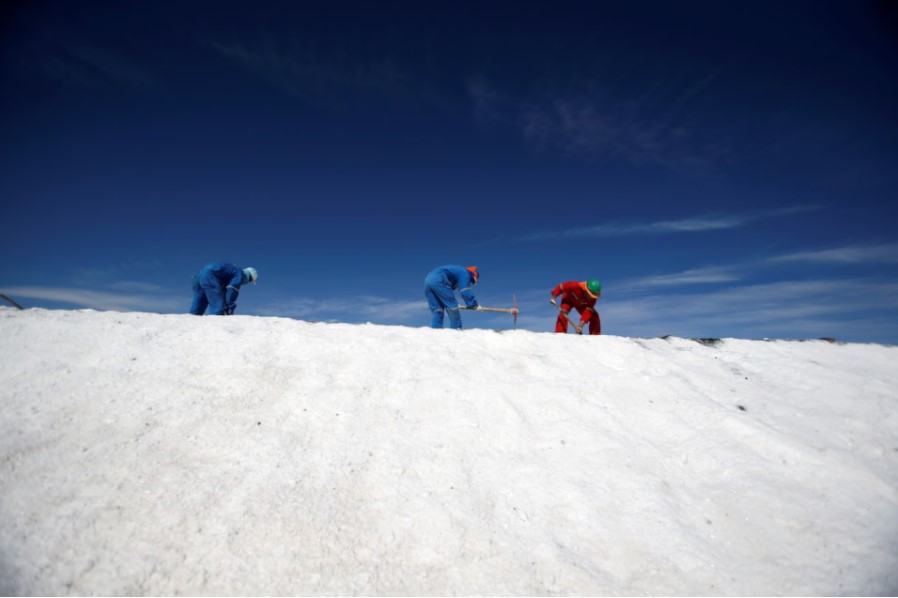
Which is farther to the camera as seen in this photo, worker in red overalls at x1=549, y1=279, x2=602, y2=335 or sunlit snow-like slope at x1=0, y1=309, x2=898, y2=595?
worker in red overalls at x1=549, y1=279, x2=602, y2=335

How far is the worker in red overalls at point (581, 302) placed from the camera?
9.22m

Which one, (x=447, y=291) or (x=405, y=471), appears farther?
(x=447, y=291)

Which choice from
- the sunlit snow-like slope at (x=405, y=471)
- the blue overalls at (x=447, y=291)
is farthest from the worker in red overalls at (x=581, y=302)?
the sunlit snow-like slope at (x=405, y=471)

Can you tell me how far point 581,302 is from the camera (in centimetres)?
946

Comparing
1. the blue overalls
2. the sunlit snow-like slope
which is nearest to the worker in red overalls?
the blue overalls

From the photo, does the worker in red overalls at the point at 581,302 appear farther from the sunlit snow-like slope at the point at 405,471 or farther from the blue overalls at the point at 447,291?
the sunlit snow-like slope at the point at 405,471

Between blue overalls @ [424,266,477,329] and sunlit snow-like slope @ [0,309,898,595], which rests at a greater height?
blue overalls @ [424,266,477,329]

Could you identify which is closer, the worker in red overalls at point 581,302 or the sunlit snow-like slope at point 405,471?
the sunlit snow-like slope at point 405,471

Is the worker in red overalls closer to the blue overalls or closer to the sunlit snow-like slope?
the blue overalls

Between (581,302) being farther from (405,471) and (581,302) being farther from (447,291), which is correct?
(405,471)

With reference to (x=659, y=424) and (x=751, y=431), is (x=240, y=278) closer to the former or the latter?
(x=659, y=424)

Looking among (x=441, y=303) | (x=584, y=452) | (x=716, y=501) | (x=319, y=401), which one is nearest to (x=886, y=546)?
(x=716, y=501)

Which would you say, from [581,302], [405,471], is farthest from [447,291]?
[405,471]

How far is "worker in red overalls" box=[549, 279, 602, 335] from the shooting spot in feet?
30.2
